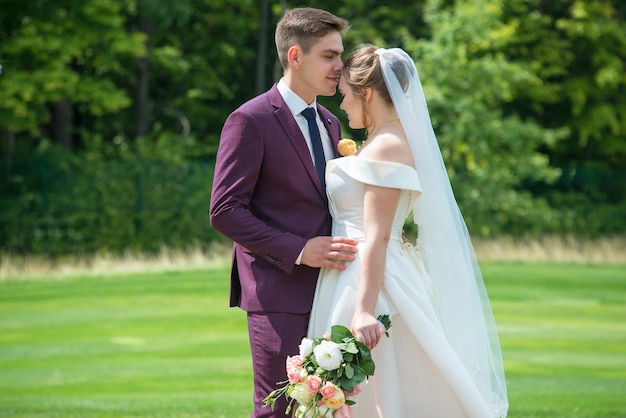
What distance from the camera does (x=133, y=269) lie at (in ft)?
74.7

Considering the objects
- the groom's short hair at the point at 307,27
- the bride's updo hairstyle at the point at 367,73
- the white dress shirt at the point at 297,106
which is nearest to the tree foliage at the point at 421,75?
the white dress shirt at the point at 297,106

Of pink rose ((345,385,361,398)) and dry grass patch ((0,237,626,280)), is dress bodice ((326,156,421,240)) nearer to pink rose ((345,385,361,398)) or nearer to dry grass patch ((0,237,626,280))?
pink rose ((345,385,361,398))

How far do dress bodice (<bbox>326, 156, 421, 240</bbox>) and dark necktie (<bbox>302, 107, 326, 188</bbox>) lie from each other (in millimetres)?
81

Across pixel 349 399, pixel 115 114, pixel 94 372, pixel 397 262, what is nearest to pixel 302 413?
pixel 349 399

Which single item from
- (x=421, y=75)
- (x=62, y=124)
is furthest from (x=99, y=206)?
(x=421, y=75)

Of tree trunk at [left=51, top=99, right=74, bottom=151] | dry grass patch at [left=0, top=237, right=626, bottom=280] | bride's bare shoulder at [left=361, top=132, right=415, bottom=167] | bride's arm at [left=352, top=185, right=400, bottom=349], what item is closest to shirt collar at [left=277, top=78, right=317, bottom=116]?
bride's bare shoulder at [left=361, top=132, right=415, bottom=167]

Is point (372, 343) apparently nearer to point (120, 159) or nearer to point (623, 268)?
point (623, 268)

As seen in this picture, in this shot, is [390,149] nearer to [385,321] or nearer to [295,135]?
[295,135]

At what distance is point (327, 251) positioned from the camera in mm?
4898

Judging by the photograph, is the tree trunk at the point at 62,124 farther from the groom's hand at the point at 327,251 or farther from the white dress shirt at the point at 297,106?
the groom's hand at the point at 327,251

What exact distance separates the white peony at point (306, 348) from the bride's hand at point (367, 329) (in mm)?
225

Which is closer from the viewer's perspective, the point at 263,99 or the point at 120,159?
the point at 263,99

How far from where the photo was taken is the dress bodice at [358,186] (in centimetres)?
488

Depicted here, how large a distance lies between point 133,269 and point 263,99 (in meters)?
18.1
